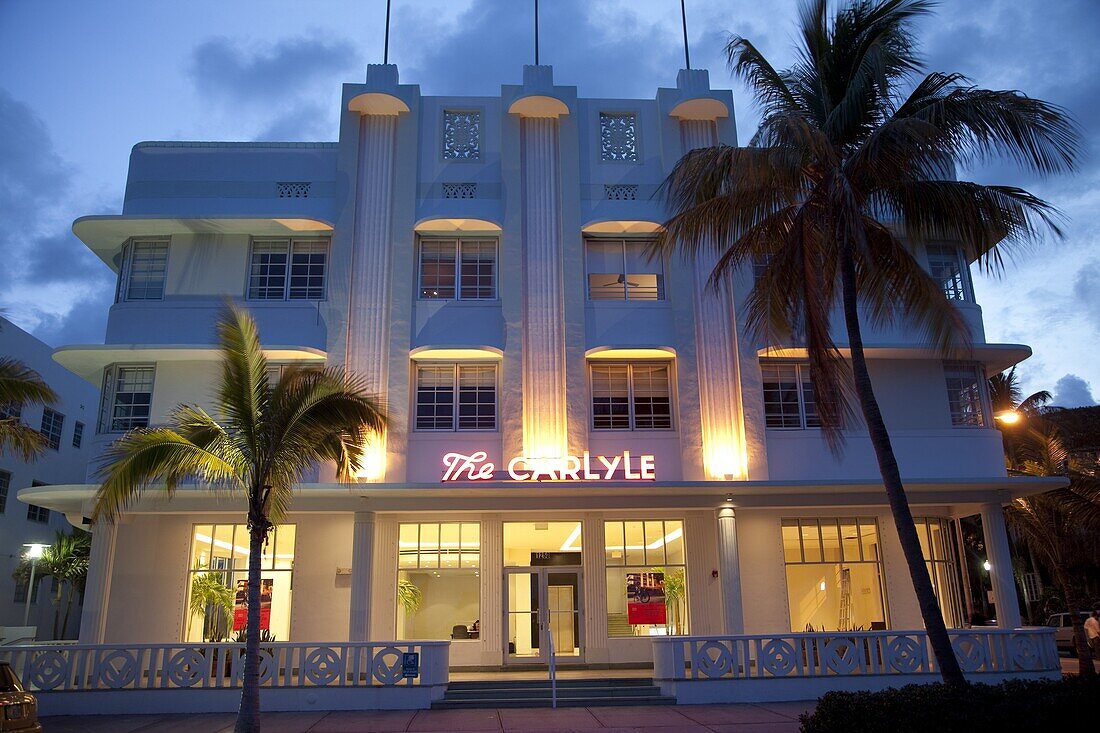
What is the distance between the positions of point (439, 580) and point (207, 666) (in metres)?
5.76

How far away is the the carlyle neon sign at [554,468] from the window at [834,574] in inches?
173

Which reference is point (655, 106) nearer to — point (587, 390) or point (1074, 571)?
point (587, 390)

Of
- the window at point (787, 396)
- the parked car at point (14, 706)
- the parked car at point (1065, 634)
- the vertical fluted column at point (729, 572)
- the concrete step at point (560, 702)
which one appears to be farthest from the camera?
the parked car at point (1065, 634)

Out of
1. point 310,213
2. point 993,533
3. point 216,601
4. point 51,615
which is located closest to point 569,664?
point 216,601

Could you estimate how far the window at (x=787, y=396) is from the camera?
69.3 ft

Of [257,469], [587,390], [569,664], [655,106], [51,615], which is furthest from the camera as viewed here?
[51,615]

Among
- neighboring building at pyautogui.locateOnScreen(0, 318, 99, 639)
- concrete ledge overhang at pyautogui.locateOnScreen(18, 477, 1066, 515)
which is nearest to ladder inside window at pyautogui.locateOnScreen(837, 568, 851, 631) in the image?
concrete ledge overhang at pyautogui.locateOnScreen(18, 477, 1066, 515)

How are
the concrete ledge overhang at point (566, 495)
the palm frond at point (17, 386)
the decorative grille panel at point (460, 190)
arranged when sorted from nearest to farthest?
the palm frond at point (17, 386)
the concrete ledge overhang at point (566, 495)
the decorative grille panel at point (460, 190)

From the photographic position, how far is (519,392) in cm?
2052

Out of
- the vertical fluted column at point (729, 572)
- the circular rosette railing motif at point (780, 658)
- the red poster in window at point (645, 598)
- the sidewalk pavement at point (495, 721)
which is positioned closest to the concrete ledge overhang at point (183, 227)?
the sidewalk pavement at point (495, 721)

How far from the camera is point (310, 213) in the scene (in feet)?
69.9

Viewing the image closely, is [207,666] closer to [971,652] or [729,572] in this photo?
[729,572]

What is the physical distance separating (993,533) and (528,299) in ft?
39.5

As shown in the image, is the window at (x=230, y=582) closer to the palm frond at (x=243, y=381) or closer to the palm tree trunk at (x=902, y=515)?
the palm frond at (x=243, y=381)
